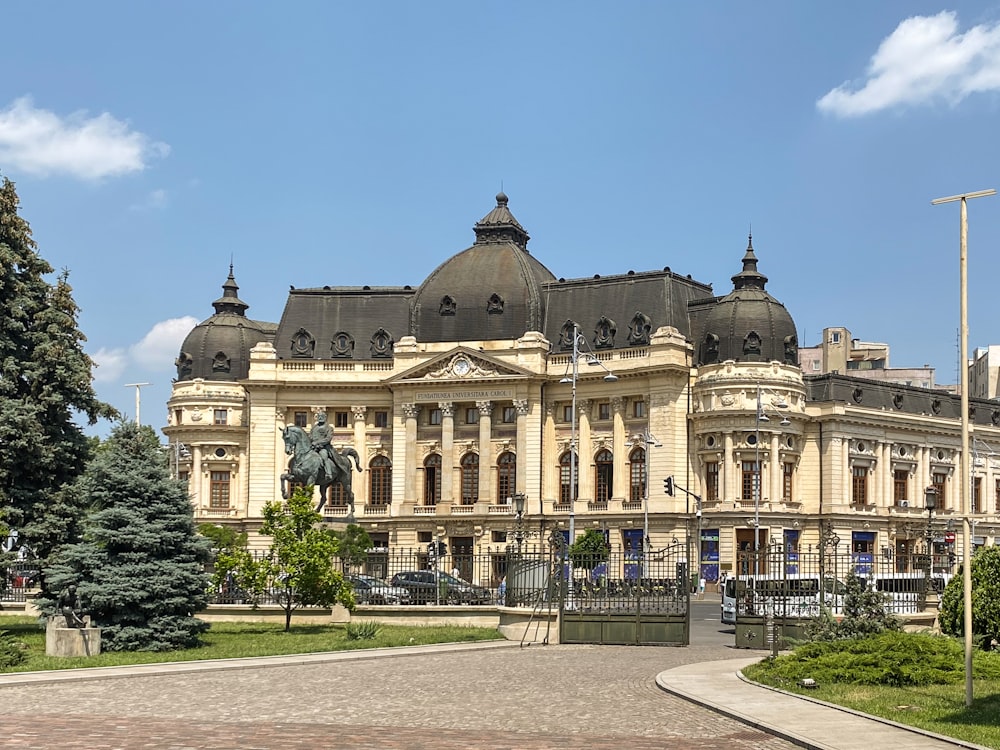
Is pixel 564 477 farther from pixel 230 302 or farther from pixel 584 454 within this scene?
pixel 230 302

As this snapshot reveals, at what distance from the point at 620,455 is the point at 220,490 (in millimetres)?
30404

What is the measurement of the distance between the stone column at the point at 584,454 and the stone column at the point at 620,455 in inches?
70.9

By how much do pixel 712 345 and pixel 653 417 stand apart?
5.92 metres

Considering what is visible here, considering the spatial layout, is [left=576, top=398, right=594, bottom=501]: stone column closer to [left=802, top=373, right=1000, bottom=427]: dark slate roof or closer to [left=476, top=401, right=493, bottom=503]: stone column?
[left=476, top=401, right=493, bottom=503]: stone column

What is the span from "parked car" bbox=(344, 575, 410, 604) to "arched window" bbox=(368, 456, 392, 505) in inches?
2117

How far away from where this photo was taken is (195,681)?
26.2 metres

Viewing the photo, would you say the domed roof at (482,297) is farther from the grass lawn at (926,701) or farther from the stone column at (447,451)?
the grass lawn at (926,701)

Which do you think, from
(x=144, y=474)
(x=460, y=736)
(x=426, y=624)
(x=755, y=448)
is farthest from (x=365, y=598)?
(x=755, y=448)

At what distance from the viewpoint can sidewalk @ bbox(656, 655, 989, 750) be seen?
57.9ft

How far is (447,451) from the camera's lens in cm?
9544

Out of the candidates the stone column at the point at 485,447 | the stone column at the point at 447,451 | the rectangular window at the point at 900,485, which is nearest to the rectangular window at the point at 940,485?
the rectangular window at the point at 900,485

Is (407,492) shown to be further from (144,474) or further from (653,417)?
(144,474)

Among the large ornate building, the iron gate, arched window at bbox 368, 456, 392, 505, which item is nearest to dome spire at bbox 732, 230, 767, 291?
the large ornate building

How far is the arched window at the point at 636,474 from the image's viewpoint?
296 feet
